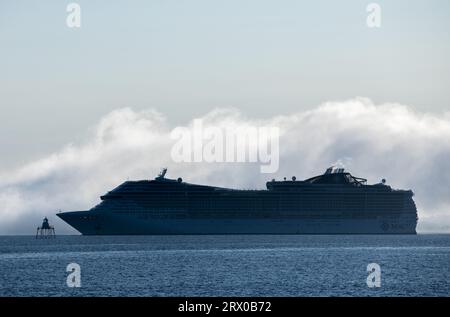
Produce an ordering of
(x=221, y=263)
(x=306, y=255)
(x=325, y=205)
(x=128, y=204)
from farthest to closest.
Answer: (x=325, y=205)
(x=128, y=204)
(x=306, y=255)
(x=221, y=263)

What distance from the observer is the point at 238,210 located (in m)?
176

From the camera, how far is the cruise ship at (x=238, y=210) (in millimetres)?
172125

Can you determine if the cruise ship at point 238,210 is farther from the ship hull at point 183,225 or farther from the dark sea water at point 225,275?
the dark sea water at point 225,275

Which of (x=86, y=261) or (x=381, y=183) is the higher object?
(x=381, y=183)

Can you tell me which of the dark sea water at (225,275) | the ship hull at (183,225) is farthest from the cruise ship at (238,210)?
the dark sea water at (225,275)

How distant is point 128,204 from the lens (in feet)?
563

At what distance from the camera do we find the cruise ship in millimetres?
172125

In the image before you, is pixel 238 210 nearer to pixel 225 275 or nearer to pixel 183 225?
pixel 183 225

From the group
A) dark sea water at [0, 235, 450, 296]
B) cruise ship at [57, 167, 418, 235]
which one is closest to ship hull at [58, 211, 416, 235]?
cruise ship at [57, 167, 418, 235]

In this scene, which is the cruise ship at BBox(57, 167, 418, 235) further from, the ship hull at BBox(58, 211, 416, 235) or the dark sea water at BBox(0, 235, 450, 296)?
the dark sea water at BBox(0, 235, 450, 296)
